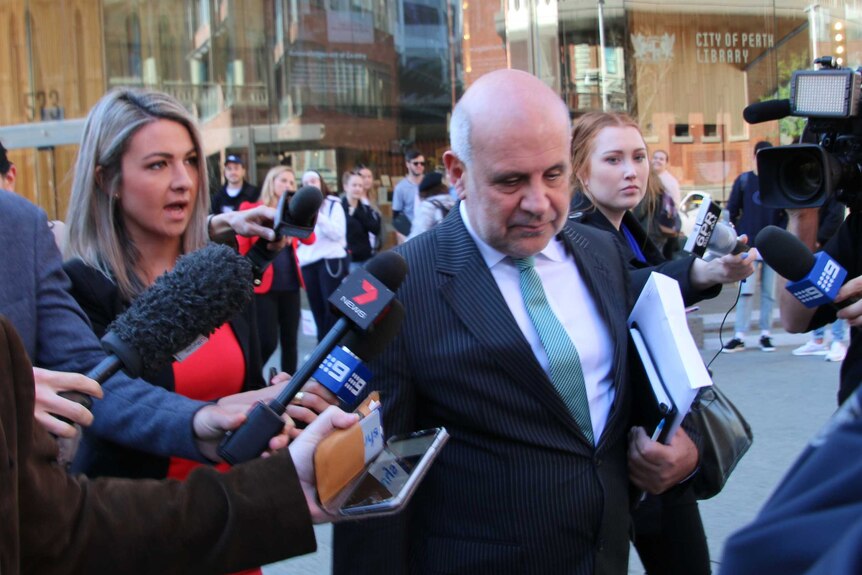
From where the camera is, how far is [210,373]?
251 centimetres

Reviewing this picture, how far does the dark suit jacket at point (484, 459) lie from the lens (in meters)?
2.16

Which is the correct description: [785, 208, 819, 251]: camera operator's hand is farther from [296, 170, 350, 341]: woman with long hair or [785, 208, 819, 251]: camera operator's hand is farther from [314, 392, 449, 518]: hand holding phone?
[296, 170, 350, 341]: woman with long hair

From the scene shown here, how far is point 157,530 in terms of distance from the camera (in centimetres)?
163

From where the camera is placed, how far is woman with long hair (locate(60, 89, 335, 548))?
2.44 metres

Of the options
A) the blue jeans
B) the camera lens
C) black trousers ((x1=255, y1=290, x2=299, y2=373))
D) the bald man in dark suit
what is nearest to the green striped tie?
the bald man in dark suit

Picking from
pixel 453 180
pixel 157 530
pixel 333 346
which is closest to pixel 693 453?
pixel 453 180

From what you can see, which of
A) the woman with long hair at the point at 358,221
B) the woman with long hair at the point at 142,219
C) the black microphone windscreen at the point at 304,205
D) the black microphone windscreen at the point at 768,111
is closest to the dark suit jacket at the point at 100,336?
the woman with long hair at the point at 142,219

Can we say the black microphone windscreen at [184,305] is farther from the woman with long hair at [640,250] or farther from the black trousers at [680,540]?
the black trousers at [680,540]

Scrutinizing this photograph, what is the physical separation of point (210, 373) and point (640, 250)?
162 cm

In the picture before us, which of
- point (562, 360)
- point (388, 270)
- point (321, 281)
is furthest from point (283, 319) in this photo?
point (388, 270)

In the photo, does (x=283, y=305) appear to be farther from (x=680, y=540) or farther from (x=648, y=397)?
(x=648, y=397)

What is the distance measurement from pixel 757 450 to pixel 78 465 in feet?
15.8

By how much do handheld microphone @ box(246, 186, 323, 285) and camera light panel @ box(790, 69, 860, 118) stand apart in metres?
1.50

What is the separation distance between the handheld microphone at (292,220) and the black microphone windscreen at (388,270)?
37 centimetres
